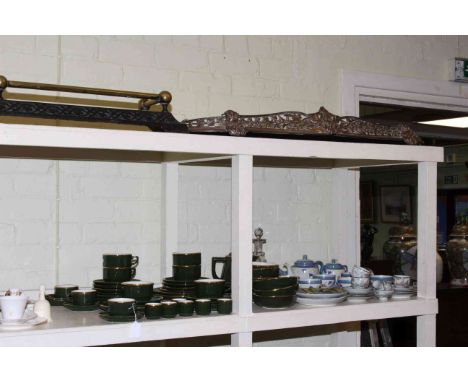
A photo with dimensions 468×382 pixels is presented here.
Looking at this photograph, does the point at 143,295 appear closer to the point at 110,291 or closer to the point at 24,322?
the point at 110,291

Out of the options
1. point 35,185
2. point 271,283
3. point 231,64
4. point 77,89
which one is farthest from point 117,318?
point 231,64

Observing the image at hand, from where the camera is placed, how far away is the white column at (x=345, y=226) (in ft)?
9.60

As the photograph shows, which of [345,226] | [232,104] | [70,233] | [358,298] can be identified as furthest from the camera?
[345,226]

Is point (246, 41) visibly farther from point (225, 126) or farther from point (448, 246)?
point (448, 246)

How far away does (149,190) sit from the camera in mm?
2512

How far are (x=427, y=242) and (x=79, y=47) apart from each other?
1340mm

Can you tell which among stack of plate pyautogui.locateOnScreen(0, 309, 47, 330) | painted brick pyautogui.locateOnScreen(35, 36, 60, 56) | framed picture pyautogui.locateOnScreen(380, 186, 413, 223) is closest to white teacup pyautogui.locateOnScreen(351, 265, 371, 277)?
stack of plate pyautogui.locateOnScreen(0, 309, 47, 330)

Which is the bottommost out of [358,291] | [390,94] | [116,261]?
[358,291]

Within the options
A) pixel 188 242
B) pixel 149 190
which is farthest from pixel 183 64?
pixel 188 242

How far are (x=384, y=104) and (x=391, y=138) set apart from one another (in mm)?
913

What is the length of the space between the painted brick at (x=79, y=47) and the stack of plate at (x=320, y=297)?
1.08 m

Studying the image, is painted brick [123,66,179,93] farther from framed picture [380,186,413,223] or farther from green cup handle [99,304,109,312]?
framed picture [380,186,413,223]

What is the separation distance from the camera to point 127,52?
2.47m

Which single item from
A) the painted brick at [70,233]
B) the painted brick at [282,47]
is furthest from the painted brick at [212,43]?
the painted brick at [70,233]
